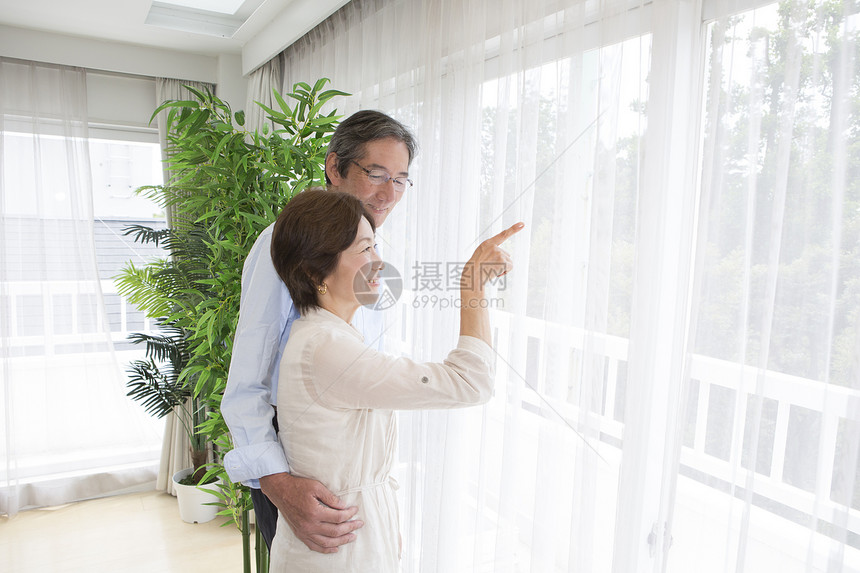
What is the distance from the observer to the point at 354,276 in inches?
40.9

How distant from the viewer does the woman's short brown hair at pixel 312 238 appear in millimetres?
1015

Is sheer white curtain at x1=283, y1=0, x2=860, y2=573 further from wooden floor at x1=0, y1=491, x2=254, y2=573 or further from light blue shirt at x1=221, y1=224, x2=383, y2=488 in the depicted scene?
wooden floor at x1=0, y1=491, x2=254, y2=573

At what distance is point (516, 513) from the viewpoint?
1.66 meters

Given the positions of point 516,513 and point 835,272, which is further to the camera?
point 516,513

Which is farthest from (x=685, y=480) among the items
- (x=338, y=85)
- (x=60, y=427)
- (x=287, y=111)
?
(x=60, y=427)

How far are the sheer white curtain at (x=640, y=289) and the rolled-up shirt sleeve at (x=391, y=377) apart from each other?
0.60 ft

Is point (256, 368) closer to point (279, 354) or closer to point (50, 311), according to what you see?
point (279, 354)

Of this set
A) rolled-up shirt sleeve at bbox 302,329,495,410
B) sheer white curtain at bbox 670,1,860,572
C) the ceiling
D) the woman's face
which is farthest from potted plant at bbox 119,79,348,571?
sheer white curtain at bbox 670,1,860,572

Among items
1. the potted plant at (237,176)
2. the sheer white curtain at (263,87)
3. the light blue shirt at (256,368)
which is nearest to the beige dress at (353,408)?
the light blue shirt at (256,368)

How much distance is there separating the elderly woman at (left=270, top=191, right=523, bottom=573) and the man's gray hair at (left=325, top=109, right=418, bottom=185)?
10.8 inches

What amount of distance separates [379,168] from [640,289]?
0.63m

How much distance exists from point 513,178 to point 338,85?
1353mm

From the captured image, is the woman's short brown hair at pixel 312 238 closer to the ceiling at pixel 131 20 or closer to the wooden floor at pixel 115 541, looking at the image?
the ceiling at pixel 131 20

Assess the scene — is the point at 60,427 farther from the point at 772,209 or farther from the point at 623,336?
the point at 772,209
